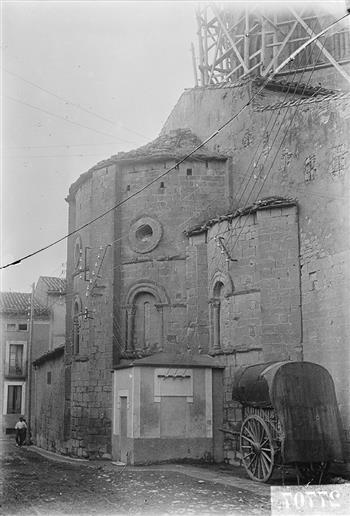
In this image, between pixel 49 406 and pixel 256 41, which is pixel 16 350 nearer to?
pixel 49 406

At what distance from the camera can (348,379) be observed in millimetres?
15641

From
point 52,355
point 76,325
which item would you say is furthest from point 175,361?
point 52,355

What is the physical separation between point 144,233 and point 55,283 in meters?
19.5

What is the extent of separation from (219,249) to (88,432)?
24.3 ft

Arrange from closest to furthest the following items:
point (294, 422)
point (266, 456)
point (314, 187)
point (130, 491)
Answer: point (130, 491) → point (294, 422) → point (266, 456) → point (314, 187)

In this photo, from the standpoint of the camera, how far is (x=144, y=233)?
76.3ft

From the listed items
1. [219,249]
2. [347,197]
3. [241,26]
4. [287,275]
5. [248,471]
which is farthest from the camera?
[241,26]

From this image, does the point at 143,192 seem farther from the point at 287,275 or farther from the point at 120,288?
the point at 287,275

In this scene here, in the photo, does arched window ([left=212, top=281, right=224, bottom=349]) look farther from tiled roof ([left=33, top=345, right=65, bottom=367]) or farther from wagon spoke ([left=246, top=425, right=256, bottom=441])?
tiled roof ([left=33, top=345, right=65, bottom=367])

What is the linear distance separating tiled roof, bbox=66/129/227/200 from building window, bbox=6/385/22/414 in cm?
2086

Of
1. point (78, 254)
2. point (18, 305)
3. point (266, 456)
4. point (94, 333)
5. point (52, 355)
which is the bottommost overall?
point (266, 456)

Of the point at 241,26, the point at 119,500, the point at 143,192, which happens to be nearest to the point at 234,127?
the point at 143,192

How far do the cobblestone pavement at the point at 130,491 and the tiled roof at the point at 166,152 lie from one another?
9870mm

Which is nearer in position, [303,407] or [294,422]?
[294,422]
